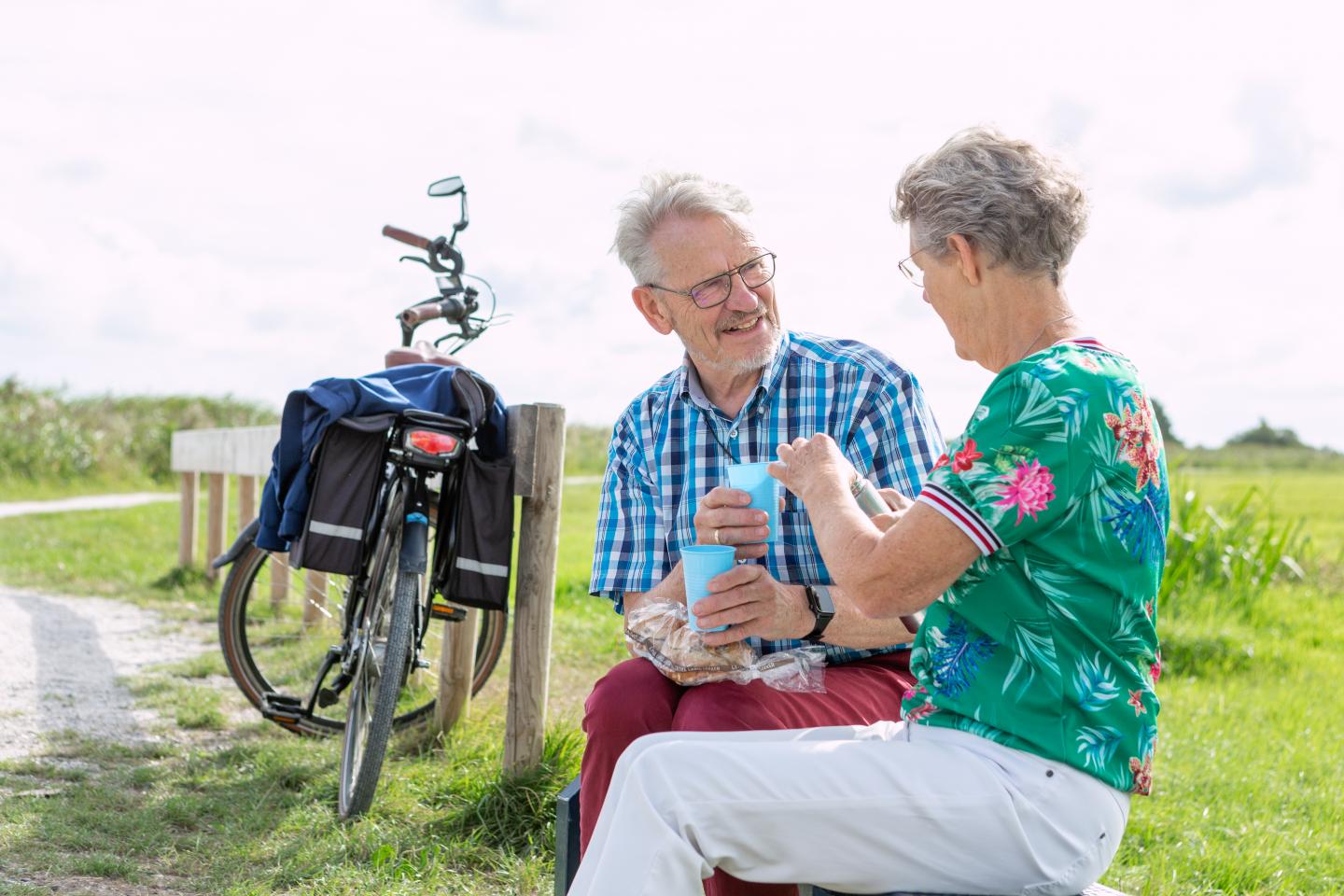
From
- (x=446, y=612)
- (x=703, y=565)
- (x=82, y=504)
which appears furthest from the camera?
(x=82, y=504)

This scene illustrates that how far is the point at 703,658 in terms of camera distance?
2543mm

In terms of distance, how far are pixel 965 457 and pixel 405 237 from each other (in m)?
3.60

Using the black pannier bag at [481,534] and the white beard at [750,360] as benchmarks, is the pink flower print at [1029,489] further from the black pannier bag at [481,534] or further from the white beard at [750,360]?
the black pannier bag at [481,534]

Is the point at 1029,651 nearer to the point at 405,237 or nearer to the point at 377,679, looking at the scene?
the point at 377,679

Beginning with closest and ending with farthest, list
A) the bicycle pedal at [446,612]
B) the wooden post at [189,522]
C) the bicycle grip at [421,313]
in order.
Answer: the bicycle pedal at [446,612] → the bicycle grip at [421,313] → the wooden post at [189,522]

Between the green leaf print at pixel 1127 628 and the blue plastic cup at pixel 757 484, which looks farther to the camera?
the blue plastic cup at pixel 757 484

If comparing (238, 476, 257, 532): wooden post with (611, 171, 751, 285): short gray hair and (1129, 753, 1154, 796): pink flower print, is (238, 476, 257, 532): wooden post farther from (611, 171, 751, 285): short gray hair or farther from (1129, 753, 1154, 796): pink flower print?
(1129, 753, 1154, 796): pink flower print

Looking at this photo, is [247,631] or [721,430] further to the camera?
[247,631]

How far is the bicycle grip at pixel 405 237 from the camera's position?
4.92 metres

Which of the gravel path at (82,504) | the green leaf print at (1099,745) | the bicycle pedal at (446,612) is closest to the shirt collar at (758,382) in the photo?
the green leaf print at (1099,745)

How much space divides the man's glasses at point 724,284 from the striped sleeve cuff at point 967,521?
128 centimetres

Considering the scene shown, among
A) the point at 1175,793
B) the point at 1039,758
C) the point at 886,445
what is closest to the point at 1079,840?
the point at 1039,758

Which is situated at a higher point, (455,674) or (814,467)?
(814,467)

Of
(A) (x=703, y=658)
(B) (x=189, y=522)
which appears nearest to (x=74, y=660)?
(B) (x=189, y=522)
